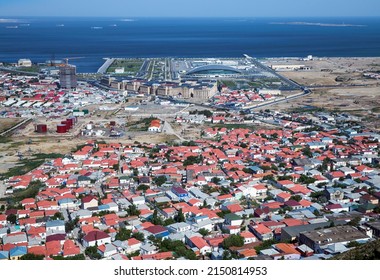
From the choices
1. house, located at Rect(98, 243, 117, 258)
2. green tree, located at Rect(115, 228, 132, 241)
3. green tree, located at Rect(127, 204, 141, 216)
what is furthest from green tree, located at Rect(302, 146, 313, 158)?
house, located at Rect(98, 243, 117, 258)

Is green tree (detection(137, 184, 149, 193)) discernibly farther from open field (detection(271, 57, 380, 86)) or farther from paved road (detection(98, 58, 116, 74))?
paved road (detection(98, 58, 116, 74))

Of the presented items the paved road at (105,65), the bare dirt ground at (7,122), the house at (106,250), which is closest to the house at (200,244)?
the house at (106,250)

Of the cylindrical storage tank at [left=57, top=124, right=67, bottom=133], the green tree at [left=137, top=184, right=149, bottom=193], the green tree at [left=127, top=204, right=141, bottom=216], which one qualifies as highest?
the green tree at [left=127, top=204, right=141, bottom=216]

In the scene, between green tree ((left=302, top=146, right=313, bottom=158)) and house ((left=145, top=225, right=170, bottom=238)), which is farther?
green tree ((left=302, top=146, right=313, bottom=158))

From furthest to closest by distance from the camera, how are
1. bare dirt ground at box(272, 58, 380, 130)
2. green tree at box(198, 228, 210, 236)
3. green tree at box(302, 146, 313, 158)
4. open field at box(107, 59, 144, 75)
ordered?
open field at box(107, 59, 144, 75), bare dirt ground at box(272, 58, 380, 130), green tree at box(302, 146, 313, 158), green tree at box(198, 228, 210, 236)

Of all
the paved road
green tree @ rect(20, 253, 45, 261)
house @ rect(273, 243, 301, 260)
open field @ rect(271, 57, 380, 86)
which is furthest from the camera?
the paved road

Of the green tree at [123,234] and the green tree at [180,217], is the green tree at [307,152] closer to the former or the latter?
the green tree at [180,217]

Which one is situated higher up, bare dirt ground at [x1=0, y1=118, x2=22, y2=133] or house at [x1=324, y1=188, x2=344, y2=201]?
house at [x1=324, y1=188, x2=344, y2=201]

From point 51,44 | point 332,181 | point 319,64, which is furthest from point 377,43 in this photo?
point 332,181
